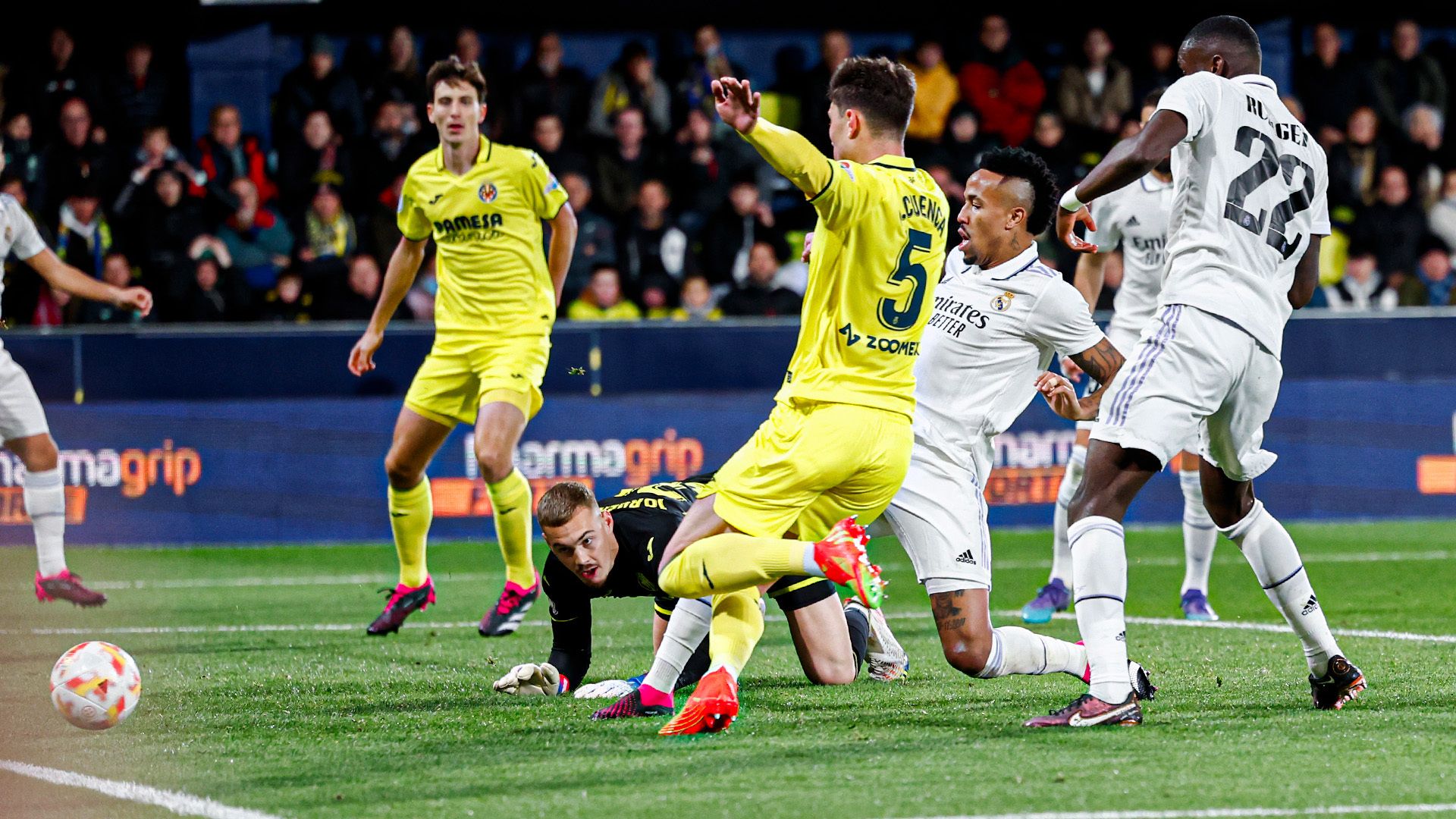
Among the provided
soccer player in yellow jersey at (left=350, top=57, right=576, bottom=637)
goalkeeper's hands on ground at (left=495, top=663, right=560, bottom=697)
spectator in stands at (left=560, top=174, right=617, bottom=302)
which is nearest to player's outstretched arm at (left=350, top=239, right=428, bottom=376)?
soccer player in yellow jersey at (left=350, top=57, right=576, bottom=637)

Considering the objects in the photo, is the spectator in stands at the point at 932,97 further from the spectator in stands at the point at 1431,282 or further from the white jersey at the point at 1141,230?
the white jersey at the point at 1141,230

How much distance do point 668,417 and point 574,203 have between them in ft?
8.94

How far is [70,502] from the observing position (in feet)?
39.8

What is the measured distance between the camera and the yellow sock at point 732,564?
16.6 ft

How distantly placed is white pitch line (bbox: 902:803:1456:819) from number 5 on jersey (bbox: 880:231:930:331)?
1.69m

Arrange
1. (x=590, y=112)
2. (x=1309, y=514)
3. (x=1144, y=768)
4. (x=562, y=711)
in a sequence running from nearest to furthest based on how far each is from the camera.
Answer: (x=1144, y=768) < (x=562, y=711) < (x=1309, y=514) < (x=590, y=112)

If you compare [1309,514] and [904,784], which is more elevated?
[904,784]

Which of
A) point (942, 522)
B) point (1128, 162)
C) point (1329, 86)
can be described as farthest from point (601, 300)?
point (1128, 162)

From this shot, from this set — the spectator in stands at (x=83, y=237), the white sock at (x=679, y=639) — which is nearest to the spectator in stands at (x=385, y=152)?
the spectator in stands at (x=83, y=237)

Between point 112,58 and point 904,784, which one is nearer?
point 904,784

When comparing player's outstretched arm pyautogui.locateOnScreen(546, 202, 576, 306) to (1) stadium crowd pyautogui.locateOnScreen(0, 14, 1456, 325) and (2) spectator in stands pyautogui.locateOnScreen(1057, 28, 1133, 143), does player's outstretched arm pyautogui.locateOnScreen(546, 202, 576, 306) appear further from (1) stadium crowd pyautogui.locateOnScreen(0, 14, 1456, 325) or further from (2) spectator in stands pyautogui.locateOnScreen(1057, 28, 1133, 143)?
(2) spectator in stands pyautogui.locateOnScreen(1057, 28, 1133, 143)

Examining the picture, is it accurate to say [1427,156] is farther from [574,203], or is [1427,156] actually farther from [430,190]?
[430,190]

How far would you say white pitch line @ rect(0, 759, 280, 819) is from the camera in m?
4.20

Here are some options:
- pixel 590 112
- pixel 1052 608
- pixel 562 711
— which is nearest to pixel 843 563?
pixel 562 711
